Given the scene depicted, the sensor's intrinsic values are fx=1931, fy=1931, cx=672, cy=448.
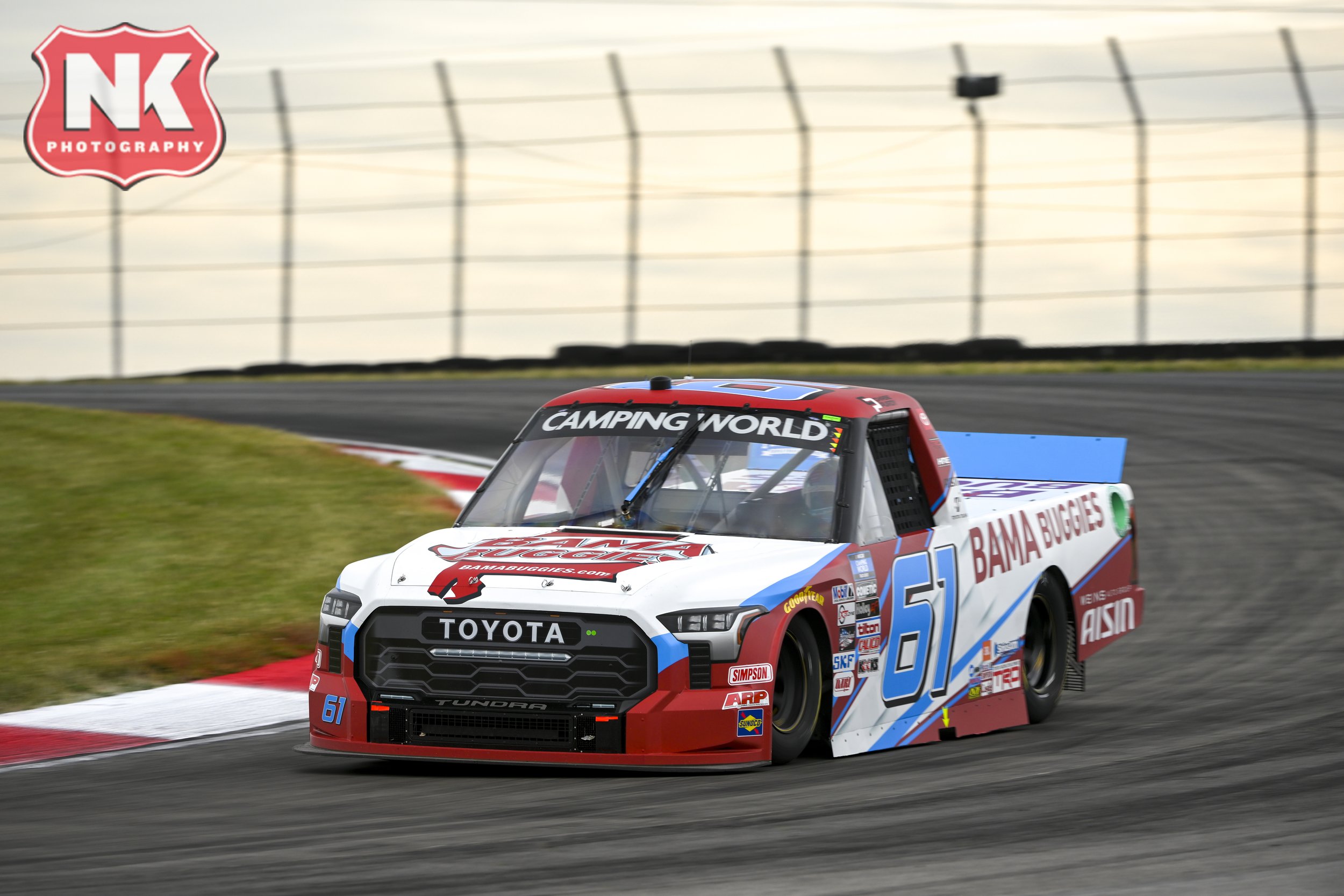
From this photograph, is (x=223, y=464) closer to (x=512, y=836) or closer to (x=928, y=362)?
(x=512, y=836)

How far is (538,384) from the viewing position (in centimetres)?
2480

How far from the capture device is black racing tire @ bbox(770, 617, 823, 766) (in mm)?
6789

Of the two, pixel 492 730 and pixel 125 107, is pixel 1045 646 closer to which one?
pixel 492 730

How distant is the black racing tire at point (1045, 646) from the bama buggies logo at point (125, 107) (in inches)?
615

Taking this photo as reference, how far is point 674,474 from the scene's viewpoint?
7.51 metres

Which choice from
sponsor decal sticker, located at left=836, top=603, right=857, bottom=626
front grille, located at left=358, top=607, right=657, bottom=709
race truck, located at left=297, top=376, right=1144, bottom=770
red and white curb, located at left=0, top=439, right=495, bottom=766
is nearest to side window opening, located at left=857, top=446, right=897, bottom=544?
race truck, located at left=297, top=376, right=1144, bottom=770

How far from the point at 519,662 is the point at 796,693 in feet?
3.43

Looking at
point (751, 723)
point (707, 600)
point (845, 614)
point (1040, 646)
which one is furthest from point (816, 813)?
point (1040, 646)

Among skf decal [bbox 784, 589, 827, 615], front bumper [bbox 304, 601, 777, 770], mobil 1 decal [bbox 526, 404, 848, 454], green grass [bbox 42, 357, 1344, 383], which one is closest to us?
front bumper [bbox 304, 601, 777, 770]

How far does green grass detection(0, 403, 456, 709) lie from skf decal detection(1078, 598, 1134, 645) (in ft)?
13.2

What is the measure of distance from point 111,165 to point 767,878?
2321 centimetres

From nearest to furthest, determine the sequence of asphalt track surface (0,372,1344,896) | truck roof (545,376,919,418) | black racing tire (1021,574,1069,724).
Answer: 1. asphalt track surface (0,372,1344,896)
2. truck roof (545,376,919,418)
3. black racing tire (1021,574,1069,724)

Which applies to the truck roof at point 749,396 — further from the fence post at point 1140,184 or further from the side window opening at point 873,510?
the fence post at point 1140,184

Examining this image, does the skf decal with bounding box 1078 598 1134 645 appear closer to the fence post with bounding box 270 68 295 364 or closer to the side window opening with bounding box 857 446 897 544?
the side window opening with bounding box 857 446 897 544
